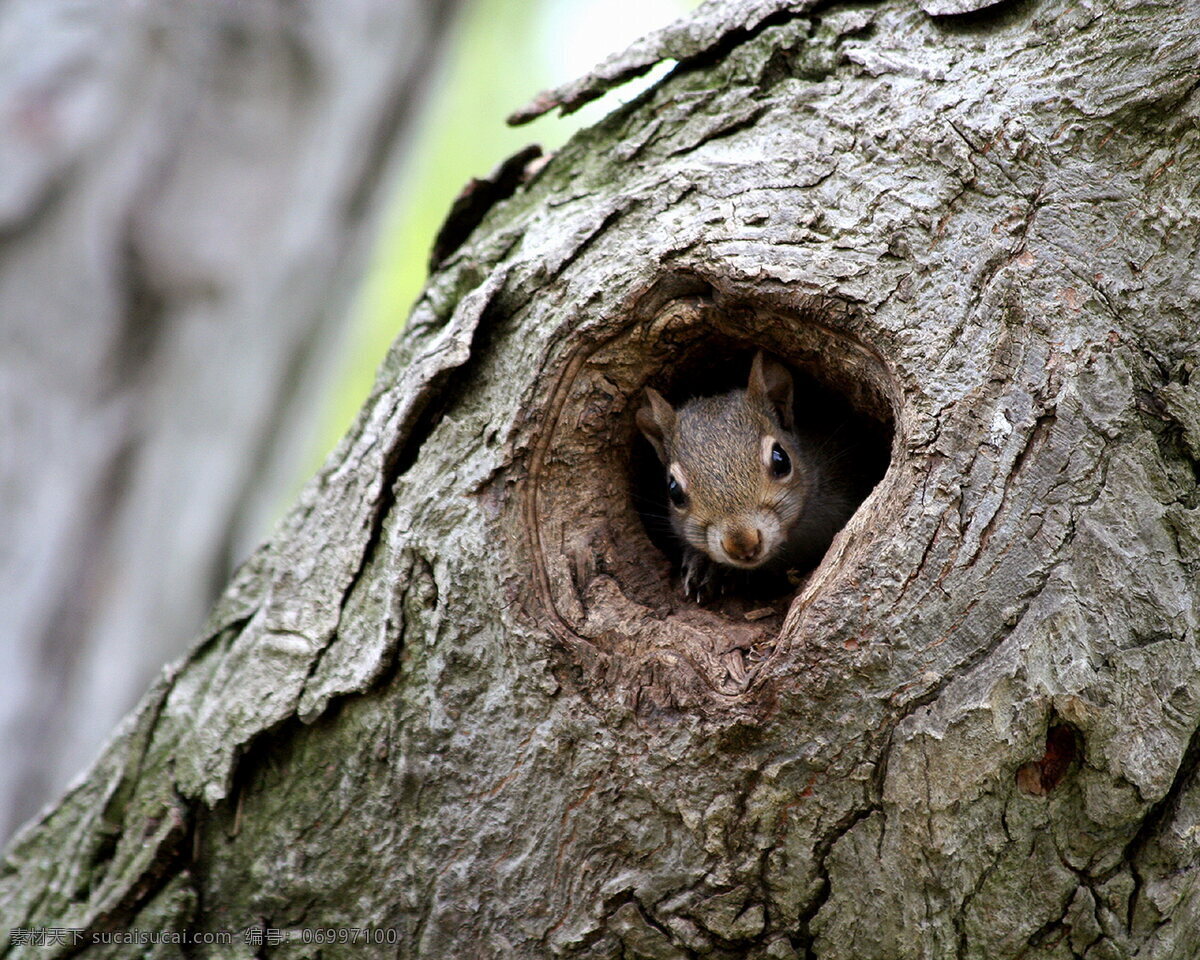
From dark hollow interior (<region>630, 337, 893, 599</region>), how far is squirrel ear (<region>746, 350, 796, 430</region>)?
39 millimetres

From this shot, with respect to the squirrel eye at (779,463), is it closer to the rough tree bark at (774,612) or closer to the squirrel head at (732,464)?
the squirrel head at (732,464)

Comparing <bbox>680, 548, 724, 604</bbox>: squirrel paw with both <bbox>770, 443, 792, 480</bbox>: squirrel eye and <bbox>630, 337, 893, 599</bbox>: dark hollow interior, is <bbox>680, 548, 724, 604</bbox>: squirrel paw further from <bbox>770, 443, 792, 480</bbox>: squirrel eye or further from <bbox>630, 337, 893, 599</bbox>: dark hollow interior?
<bbox>770, 443, 792, 480</bbox>: squirrel eye

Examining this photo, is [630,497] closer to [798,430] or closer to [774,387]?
[774,387]

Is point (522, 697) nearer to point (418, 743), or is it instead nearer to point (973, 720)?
point (418, 743)

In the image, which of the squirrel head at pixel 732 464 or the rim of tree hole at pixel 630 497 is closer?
the rim of tree hole at pixel 630 497

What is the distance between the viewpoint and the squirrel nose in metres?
2.79

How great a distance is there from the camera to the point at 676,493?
321 cm

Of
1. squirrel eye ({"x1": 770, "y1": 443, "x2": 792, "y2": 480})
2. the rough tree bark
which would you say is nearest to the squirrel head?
squirrel eye ({"x1": 770, "y1": 443, "x2": 792, "y2": 480})

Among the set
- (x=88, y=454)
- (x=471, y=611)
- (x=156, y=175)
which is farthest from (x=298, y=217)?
(x=471, y=611)

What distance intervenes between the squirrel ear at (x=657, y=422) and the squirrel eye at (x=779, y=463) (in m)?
0.31

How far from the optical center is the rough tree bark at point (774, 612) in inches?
73.2

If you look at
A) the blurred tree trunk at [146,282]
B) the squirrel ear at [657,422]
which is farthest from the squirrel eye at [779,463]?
the blurred tree trunk at [146,282]

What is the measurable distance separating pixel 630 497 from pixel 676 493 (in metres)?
0.64

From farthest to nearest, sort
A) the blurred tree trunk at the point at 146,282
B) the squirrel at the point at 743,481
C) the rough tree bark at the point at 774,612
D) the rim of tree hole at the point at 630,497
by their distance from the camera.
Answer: the blurred tree trunk at the point at 146,282
the squirrel at the point at 743,481
the rim of tree hole at the point at 630,497
the rough tree bark at the point at 774,612
